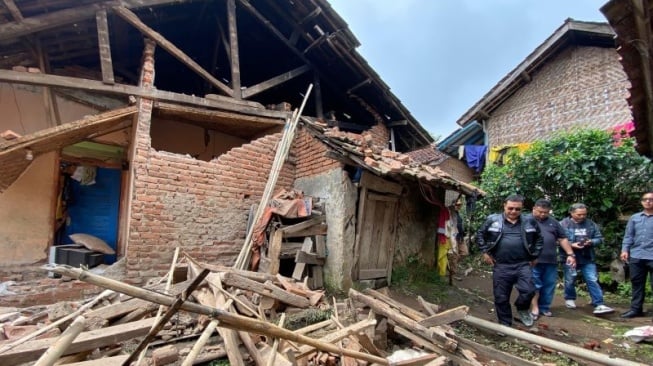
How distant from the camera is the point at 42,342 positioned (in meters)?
2.78

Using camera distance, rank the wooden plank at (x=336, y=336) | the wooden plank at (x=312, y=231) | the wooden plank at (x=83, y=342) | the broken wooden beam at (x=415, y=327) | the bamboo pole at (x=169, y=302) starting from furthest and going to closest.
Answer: the wooden plank at (x=312, y=231), the broken wooden beam at (x=415, y=327), the wooden plank at (x=336, y=336), the wooden plank at (x=83, y=342), the bamboo pole at (x=169, y=302)

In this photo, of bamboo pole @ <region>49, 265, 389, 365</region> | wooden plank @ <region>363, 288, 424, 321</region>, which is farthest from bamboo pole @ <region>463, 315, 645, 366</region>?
bamboo pole @ <region>49, 265, 389, 365</region>

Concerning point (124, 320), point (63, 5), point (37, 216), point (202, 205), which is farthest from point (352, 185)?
point (37, 216)

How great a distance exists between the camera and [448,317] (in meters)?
3.38

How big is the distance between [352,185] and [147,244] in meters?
3.52

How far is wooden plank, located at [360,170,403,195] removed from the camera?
5902mm

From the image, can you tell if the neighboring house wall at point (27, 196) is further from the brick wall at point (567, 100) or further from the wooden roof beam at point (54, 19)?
the brick wall at point (567, 100)

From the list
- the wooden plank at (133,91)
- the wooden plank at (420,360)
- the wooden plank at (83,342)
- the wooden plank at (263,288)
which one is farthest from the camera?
the wooden plank at (133,91)

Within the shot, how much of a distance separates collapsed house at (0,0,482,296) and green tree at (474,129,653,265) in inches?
103

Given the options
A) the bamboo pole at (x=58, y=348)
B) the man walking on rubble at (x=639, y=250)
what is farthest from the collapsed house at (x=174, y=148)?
the bamboo pole at (x=58, y=348)

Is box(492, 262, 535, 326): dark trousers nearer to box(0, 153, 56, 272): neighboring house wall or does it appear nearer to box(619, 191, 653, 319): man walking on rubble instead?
box(619, 191, 653, 319): man walking on rubble

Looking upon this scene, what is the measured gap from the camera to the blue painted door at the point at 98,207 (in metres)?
6.68

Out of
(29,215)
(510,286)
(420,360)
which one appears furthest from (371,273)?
(29,215)

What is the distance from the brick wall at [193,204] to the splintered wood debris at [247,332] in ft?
3.71
